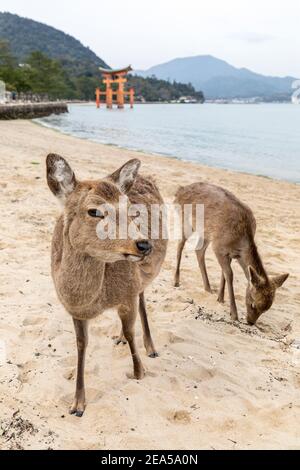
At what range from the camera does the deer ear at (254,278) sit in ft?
17.3

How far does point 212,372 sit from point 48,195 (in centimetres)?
710

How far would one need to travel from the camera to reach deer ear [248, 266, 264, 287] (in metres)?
5.27

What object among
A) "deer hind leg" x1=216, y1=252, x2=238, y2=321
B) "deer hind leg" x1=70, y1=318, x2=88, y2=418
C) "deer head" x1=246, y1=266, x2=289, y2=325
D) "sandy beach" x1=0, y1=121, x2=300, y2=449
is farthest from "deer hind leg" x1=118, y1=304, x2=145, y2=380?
"deer hind leg" x1=216, y1=252, x2=238, y2=321

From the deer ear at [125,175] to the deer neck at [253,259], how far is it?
2.63 m

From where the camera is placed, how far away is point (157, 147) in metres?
30.4

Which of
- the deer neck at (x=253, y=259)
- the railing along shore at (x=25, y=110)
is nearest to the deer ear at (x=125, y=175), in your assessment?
the deer neck at (x=253, y=259)

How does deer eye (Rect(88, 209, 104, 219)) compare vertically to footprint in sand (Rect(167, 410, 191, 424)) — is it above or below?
above

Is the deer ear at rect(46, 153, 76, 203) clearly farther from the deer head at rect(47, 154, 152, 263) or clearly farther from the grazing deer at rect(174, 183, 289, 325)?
the grazing deer at rect(174, 183, 289, 325)

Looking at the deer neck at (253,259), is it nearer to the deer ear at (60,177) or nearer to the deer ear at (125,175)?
the deer ear at (125,175)

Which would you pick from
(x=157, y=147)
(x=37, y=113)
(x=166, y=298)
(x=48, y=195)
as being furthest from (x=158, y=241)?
(x=37, y=113)

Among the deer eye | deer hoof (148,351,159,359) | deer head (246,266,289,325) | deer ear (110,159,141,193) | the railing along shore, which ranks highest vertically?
deer ear (110,159,141,193)

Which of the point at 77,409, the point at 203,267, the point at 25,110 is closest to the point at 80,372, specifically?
the point at 77,409

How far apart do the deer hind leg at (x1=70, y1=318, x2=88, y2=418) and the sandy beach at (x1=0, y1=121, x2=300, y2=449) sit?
73 millimetres

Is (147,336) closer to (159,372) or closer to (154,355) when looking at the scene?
(154,355)
